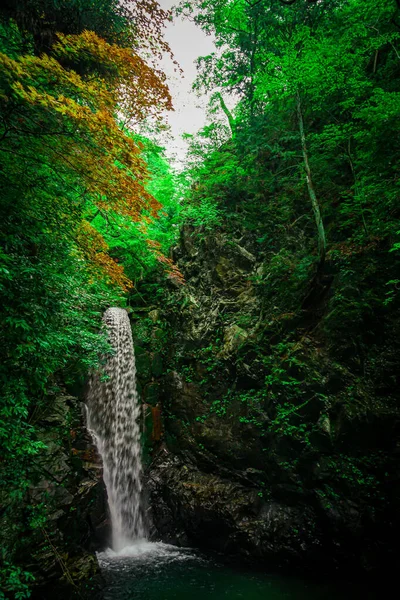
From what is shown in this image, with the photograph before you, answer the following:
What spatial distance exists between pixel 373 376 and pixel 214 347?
395 cm

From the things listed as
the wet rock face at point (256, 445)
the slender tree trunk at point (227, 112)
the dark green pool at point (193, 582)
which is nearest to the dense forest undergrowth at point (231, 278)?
the wet rock face at point (256, 445)

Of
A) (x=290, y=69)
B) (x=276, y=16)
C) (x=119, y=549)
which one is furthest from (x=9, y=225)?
(x=276, y=16)

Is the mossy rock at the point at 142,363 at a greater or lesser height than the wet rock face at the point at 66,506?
greater

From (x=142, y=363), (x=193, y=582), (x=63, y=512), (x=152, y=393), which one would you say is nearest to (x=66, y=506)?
(x=63, y=512)

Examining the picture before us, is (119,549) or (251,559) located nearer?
(251,559)

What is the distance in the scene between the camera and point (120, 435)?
26.5 feet

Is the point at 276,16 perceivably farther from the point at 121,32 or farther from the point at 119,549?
the point at 119,549

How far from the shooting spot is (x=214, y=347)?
802 centimetres

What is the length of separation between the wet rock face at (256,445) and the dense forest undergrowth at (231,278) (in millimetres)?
41

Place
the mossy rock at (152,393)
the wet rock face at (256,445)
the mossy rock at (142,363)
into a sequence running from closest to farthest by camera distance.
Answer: the wet rock face at (256,445) → the mossy rock at (152,393) → the mossy rock at (142,363)

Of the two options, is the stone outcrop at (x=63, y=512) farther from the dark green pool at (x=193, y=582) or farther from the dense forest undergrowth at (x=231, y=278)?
the dark green pool at (x=193, y=582)

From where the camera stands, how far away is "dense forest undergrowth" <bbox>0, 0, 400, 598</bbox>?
367 centimetres

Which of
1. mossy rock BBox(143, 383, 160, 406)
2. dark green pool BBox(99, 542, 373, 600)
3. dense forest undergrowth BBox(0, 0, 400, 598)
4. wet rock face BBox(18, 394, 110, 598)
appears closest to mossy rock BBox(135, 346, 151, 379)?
dense forest undergrowth BBox(0, 0, 400, 598)

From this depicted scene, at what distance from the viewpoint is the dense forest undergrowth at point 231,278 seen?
12.1 feet
